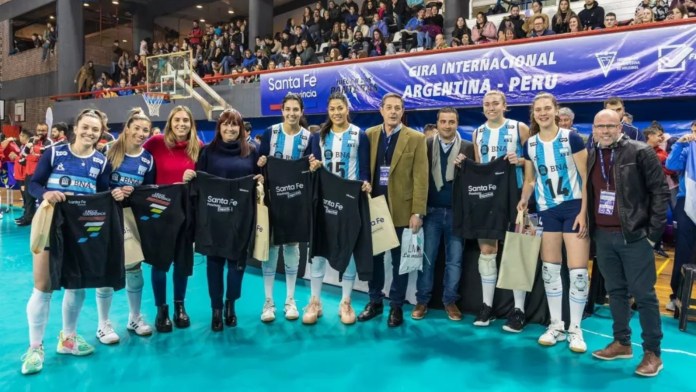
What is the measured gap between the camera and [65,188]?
3279 millimetres

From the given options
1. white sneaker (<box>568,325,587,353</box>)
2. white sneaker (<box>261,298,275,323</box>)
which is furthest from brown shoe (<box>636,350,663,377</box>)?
white sneaker (<box>261,298,275,323</box>)

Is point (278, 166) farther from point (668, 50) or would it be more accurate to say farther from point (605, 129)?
point (668, 50)

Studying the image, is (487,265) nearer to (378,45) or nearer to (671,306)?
(671,306)

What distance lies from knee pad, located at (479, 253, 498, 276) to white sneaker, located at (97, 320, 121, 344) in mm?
2788

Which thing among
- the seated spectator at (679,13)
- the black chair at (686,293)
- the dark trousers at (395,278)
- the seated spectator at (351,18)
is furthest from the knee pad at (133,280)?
the seated spectator at (351,18)

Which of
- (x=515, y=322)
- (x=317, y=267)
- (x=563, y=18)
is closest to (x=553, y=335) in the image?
(x=515, y=322)

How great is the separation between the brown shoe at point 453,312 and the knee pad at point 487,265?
0.44m

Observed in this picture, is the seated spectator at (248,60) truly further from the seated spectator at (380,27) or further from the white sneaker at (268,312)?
the white sneaker at (268,312)

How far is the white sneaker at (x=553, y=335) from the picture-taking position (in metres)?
3.71

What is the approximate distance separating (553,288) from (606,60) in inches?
184

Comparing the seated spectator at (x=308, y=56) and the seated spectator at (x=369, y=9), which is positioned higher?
the seated spectator at (x=369, y=9)

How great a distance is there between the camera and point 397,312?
418 cm

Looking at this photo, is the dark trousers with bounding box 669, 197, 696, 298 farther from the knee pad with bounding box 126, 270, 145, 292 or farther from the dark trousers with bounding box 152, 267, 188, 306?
the knee pad with bounding box 126, 270, 145, 292

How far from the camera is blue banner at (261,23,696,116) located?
6.61m
